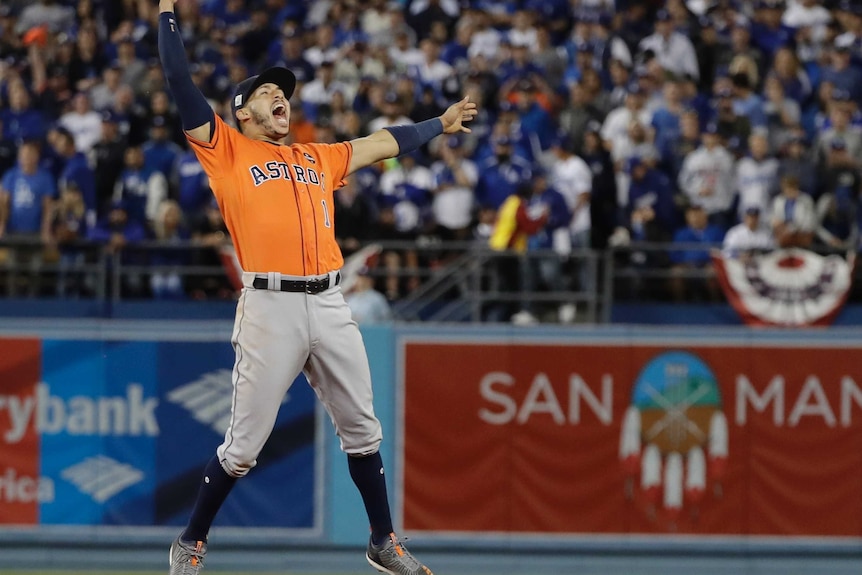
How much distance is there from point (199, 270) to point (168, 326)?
1822mm

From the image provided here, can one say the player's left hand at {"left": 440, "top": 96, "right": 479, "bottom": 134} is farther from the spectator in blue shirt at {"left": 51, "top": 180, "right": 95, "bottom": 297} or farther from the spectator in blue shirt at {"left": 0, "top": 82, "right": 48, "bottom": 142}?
the spectator in blue shirt at {"left": 0, "top": 82, "right": 48, "bottom": 142}

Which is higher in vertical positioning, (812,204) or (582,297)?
(812,204)

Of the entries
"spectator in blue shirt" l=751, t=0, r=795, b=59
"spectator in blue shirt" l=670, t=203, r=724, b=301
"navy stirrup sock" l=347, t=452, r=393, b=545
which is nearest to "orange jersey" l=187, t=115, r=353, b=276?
"navy stirrup sock" l=347, t=452, r=393, b=545

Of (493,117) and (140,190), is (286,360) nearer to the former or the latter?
(140,190)

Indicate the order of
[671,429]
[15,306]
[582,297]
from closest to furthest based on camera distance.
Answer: [671,429] < [582,297] < [15,306]

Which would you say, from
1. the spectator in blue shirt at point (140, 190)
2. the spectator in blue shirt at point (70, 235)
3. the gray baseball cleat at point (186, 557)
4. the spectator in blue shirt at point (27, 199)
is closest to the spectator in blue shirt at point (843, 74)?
the spectator in blue shirt at point (140, 190)

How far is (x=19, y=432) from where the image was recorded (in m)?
9.83

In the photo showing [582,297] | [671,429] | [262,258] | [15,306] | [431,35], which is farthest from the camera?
[431,35]

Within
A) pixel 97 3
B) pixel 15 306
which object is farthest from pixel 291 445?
pixel 97 3

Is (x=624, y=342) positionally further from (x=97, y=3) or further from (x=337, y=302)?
(x=97, y=3)

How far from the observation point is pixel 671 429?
989cm

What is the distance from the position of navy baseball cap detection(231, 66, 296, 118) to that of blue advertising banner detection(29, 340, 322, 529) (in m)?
3.76

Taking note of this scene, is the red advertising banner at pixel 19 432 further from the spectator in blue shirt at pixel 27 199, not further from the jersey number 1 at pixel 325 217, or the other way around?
the jersey number 1 at pixel 325 217

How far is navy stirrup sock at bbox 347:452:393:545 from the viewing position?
653 cm
